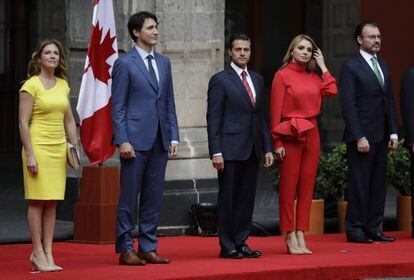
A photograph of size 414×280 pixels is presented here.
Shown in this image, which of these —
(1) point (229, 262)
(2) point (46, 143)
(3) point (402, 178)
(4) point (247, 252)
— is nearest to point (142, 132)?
(2) point (46, 143)

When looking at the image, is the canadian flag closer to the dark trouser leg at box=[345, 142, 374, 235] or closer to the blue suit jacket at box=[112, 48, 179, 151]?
the blue suit jacket at box=[112, 48, 179, 151]

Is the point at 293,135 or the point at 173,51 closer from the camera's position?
the point at 293,135

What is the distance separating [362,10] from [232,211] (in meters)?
10.1

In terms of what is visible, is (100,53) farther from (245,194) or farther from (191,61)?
(245,194)

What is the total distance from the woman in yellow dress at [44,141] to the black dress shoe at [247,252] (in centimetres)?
198

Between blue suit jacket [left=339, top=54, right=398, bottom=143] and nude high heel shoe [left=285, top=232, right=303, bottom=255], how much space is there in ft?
5.20

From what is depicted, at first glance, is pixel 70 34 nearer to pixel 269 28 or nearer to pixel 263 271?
pixel 263 271

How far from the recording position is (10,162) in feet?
83.5

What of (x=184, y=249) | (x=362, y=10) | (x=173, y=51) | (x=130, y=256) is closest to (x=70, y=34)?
(x=173, y=51)

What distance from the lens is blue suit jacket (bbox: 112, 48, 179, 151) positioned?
13516 mm

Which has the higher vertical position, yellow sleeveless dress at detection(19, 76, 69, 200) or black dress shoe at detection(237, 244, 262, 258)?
yellow sleeveless dress at detection(19, 76, 69, 200)

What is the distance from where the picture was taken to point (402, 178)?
56.5 ft

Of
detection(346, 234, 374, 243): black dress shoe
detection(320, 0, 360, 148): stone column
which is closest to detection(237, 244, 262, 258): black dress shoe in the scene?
detection(346, 234, 374, 243): black dress shoe

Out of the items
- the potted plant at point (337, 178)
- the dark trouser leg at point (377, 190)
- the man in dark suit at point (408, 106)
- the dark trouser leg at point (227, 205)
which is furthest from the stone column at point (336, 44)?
the dark trouser leg at point (227, 205)
